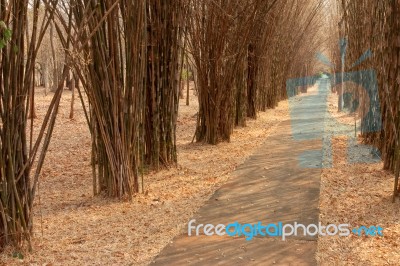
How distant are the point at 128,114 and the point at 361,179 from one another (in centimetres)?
225

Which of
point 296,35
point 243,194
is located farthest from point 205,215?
point 296,35

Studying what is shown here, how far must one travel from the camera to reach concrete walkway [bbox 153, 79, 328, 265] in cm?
255

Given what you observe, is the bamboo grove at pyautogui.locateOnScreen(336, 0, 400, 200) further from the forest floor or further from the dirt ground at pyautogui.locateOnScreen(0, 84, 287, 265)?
the dirt ground at pyautogui.locateOnScreen(0, 84, 287, 265)

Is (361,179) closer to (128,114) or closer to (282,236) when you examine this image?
(282,236)

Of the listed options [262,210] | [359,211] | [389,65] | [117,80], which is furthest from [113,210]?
[389,65]

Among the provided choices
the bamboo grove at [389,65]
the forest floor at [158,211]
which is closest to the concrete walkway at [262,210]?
the forest floor at [158,211]

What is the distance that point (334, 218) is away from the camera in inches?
125

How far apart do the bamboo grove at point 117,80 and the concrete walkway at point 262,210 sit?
0.77 m

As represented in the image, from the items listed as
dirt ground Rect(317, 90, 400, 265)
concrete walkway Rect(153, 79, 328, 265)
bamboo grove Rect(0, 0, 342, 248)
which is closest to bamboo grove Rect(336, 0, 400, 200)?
dirt ground Rect(317, 90, 400, 265)

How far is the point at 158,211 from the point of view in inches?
134

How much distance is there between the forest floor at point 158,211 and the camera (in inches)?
103

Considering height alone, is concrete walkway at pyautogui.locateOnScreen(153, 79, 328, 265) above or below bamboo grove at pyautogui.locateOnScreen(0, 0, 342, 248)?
below

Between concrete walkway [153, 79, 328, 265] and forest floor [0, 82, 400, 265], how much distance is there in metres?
0.09

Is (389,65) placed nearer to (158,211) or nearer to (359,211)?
(359,211)
